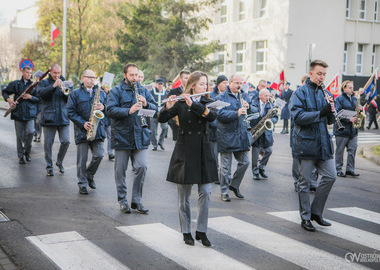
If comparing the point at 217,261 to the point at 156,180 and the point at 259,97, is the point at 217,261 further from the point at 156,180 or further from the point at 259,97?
the point at 259,97

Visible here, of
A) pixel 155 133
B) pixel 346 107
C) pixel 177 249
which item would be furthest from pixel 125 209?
pixel 155 133

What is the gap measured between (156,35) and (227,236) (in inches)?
1112

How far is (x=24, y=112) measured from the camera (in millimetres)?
11500

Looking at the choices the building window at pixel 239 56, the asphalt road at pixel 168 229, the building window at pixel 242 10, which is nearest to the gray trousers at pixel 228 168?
the asphalt road at pixel 168 229

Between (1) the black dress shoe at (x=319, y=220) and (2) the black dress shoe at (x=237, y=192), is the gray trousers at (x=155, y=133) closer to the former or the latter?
(2) the black dress shoe at (x=237, y=192)

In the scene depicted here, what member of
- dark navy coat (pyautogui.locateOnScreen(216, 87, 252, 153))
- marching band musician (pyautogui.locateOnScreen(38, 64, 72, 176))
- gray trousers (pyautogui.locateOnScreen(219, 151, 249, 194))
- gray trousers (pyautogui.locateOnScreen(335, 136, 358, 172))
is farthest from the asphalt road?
gray trousers (pyautogui.locateOnScreen(335, 136, 358, 172))

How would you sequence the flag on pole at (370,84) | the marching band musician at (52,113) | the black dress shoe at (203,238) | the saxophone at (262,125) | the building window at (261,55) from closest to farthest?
the black dress shoe at (203,238) → the marching band musician at (52,113) → the saxophone at (262,125) → the flag on pole at (370,84) → the building window at (261,55)

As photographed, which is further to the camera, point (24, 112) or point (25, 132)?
point (25, 132)

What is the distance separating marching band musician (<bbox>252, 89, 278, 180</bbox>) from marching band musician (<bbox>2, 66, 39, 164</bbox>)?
509cm

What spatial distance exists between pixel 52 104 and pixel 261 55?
27756 millimetres

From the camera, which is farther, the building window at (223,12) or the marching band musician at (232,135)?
the building window at (223,12)

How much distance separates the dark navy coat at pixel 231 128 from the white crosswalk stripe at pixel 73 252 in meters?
3.18

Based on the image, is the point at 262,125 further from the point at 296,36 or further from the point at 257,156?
the point at 296,36

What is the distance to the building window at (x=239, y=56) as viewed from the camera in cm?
3784
